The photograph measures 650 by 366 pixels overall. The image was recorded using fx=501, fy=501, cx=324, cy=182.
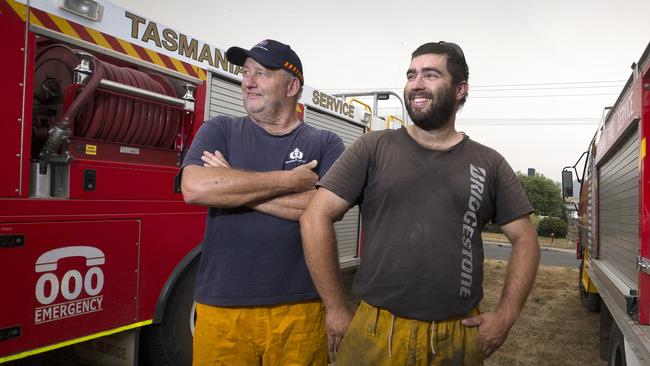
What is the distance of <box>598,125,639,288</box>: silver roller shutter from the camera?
9.34 feet

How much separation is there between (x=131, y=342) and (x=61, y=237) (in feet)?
3.24

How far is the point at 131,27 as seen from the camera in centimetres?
315

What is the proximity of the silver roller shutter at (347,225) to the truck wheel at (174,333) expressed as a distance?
8.00ft

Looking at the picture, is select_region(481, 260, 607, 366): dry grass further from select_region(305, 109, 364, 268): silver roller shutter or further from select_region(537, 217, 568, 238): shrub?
select_region(537, 217, 568, 238): shrub

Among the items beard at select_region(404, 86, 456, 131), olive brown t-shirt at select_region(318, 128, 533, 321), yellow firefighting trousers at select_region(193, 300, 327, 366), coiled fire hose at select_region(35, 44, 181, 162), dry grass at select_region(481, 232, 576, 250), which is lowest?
dry grass at select_region(481, 232, 576, 250)

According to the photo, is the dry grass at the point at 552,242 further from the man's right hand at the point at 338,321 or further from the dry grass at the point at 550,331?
the man's right hand at the point at 338,321

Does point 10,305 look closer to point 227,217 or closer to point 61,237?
point 61,237

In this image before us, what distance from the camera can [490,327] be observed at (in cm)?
182

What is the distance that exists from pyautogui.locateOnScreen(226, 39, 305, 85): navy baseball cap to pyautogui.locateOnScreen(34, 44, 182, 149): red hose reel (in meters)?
1.10

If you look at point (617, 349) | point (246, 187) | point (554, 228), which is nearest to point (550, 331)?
point (617, 349)

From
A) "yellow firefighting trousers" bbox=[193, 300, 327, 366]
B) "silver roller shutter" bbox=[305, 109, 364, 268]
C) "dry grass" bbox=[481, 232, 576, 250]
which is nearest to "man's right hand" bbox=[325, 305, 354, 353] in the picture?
"yellow firefighting trousers" bbox=[193, 300, 327, 366]

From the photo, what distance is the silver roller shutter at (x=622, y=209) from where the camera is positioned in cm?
285

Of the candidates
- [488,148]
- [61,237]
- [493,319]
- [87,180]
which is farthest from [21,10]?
[493,319]

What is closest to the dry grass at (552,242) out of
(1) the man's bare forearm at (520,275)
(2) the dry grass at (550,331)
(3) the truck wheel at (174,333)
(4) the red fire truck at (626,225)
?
(2) the dry grass at (550,331)
